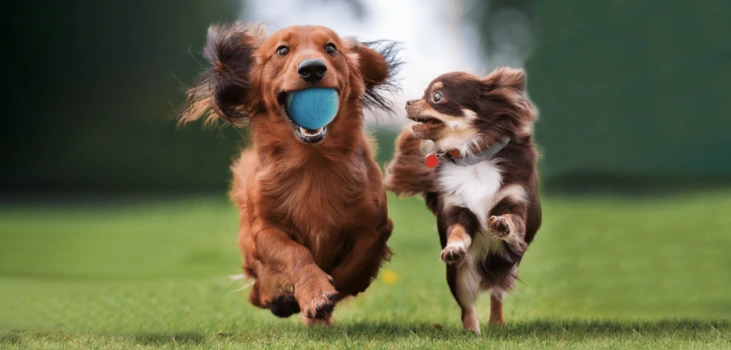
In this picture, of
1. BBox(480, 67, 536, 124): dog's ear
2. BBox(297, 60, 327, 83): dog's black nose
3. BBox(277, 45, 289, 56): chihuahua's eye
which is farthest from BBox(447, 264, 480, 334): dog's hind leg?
BBox(277, 45, 289, 56): chihuahua's eye

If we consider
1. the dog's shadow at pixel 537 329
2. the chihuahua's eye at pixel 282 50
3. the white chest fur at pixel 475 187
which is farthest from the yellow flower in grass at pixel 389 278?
the chihuahua's eye at pixel 282 50

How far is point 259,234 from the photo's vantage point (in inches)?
141

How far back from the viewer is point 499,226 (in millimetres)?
3061

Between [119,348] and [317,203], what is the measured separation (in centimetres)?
103

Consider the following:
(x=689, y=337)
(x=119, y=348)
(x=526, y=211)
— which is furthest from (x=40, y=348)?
(x=689, y=337)

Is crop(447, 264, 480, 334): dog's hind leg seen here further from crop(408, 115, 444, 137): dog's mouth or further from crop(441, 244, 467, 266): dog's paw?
crop(408, 115, 444, 137): dog's mouth

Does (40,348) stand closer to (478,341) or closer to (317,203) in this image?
(317,203)

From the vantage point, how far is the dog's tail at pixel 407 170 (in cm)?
377

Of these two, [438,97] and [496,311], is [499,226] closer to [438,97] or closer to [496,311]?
[438,97]

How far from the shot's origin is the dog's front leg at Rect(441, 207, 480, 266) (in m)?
3.09

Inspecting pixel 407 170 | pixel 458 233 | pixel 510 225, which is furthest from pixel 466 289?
pixel 407 170

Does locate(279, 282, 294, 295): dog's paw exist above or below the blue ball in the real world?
below

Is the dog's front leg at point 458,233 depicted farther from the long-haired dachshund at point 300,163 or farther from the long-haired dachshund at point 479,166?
the long-haired dachshund at point 300,163

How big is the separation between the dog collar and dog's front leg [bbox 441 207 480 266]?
0.22m
